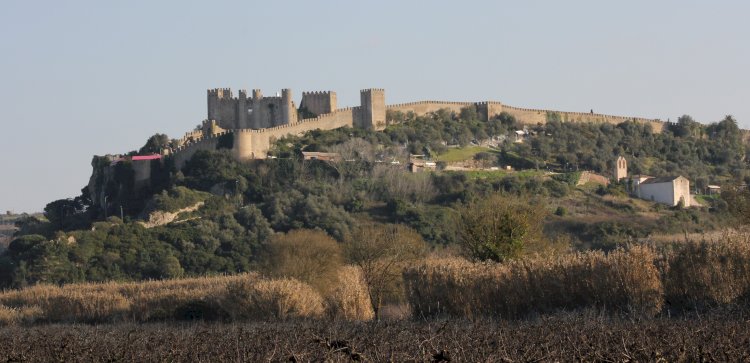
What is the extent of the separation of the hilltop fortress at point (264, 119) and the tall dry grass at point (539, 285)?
4219 centimetres

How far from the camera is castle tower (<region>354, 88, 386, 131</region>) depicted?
8088 cm

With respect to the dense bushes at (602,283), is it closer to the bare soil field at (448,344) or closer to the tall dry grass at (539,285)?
the tall dry grass at (539,285)

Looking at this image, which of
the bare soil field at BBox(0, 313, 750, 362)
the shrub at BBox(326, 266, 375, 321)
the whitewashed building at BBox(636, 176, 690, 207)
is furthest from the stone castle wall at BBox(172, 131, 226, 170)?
the bare soil field at BBox(0, 313, 750, 362)

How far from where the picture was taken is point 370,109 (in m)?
81.1

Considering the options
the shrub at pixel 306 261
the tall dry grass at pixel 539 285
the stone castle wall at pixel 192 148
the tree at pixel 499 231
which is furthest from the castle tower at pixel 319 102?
the tall dry grass at pixel 539 285

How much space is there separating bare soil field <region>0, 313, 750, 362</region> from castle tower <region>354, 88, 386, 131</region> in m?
56.3

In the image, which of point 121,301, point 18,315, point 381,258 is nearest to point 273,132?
point 121,301

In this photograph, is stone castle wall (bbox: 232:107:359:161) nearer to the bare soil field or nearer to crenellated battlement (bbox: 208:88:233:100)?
crenellated battlement (bbox: 208:88:233:100)

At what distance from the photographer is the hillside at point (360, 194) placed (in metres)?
58.8

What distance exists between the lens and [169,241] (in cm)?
6178

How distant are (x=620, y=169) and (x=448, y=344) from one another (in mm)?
62069

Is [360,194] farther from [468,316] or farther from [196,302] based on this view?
[468,316]

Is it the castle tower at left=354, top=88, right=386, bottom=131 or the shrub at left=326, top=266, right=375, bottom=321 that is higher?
the castle tower at left=354, top=88, right=386, bottom=131

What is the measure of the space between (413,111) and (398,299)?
166 ft
